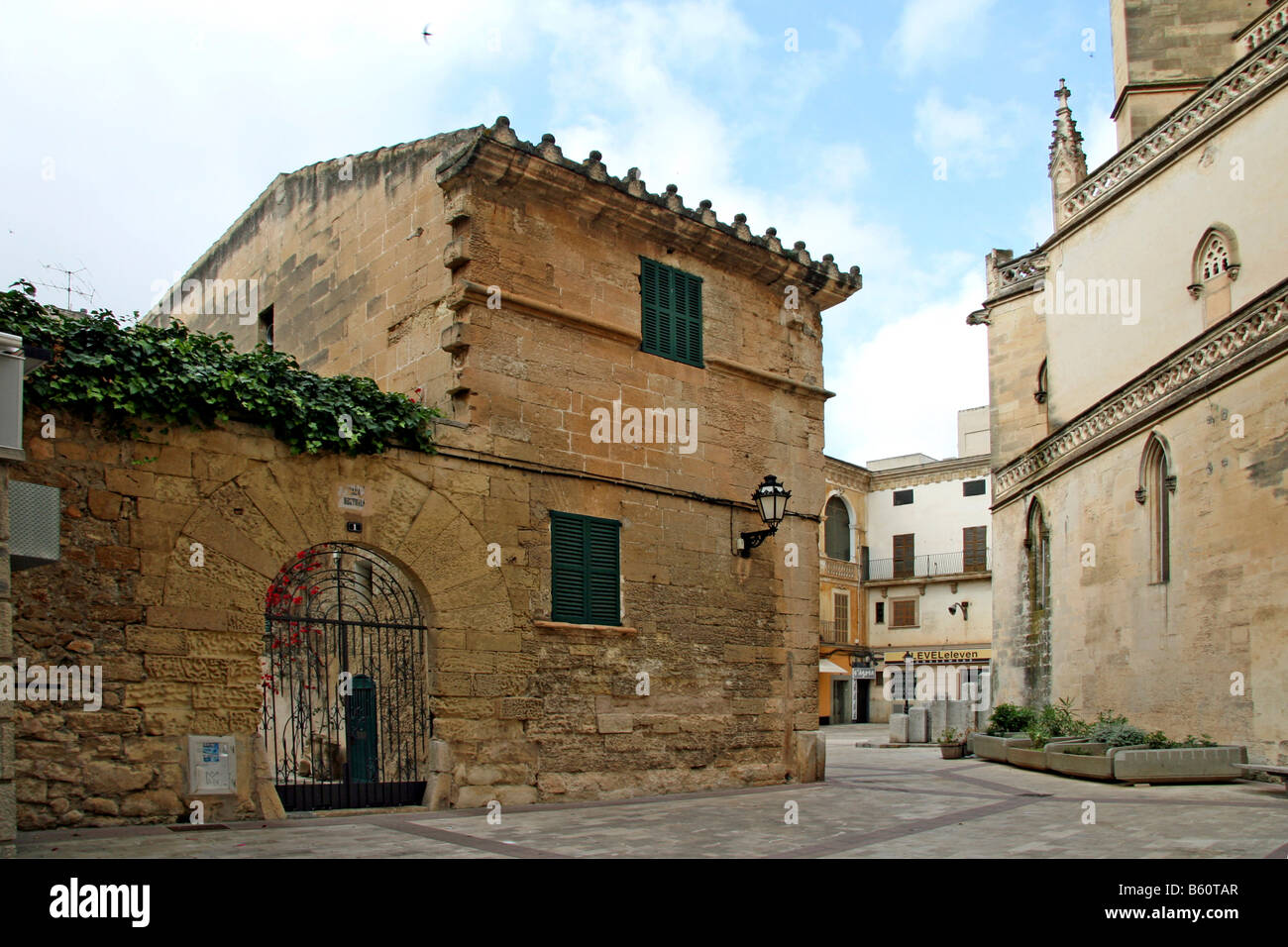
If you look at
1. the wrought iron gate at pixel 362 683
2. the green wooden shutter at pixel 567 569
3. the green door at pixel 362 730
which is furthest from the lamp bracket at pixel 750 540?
the green door at pixel 362 730

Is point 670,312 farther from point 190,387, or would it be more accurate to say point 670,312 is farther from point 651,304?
point 190,387

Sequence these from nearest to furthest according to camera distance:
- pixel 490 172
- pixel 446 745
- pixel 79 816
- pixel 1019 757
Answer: pixel 79 816, pixel 446 745, pixel 490 172, pixel 1019 757

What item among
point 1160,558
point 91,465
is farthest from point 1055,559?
point 91,465

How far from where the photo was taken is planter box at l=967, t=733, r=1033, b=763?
55.0 feet

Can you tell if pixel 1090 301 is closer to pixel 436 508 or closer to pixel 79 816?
pixel 436 508

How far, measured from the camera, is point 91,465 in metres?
8.22

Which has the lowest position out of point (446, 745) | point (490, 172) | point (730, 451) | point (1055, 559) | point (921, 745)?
point (921, 745)

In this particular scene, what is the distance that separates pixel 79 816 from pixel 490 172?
21.7ft

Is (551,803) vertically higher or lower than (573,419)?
lower

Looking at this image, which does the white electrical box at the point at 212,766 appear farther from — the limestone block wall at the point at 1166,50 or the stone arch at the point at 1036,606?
the limestone block wall at the point at 1166,50

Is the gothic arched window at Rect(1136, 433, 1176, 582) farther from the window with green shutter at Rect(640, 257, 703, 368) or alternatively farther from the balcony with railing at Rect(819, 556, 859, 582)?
the balcony with railing at Rect(819, 556, 859, 582)

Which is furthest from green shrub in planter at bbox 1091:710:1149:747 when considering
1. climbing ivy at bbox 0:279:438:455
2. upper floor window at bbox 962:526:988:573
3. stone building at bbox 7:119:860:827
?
upper floor window at bbox 962:526:988:573

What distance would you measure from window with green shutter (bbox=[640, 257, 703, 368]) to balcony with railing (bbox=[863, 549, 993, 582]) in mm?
32012

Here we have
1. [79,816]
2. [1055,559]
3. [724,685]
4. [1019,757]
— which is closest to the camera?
[79,816]
